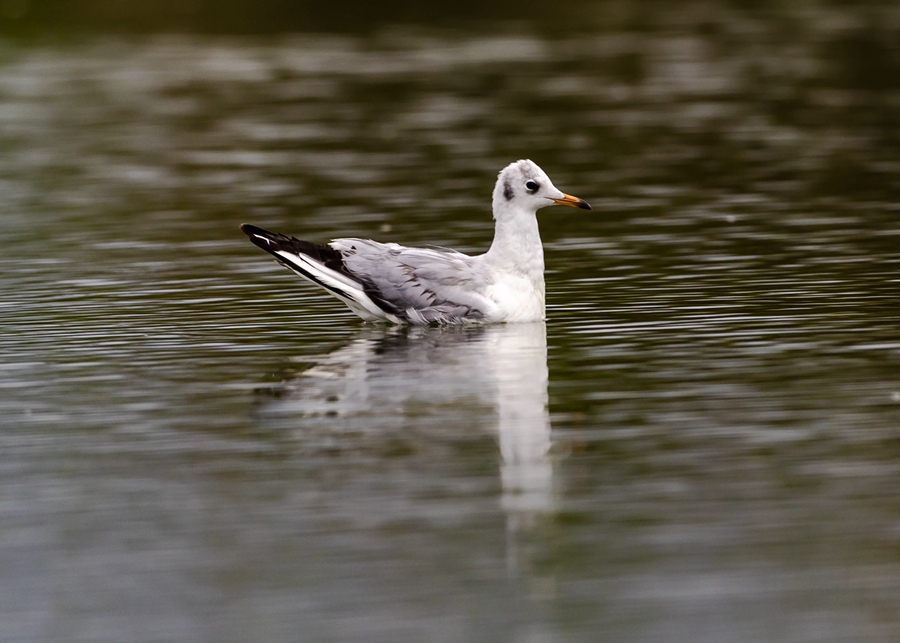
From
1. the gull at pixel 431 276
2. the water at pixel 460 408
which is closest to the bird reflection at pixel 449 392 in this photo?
the water at pixel 460 408

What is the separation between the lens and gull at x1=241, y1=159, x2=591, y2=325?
13.5 meters

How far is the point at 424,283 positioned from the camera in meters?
13.5

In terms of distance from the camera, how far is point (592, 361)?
39.9ft

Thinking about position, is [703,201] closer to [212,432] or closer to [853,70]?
[212,432]

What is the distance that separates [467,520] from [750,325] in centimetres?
542

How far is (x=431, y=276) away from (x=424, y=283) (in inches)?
3.2

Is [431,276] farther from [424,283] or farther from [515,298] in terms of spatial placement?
[515,298]

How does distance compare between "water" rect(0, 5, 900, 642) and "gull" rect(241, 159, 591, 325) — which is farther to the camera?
"gull" rect(241, 159, 591, 325)

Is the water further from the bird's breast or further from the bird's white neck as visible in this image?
the bird's white neck

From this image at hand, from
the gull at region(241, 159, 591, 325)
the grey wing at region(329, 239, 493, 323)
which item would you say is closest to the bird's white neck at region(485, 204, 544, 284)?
the gull at region(241, 159, 591, 325)

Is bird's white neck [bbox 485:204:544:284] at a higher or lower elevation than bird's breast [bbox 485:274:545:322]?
higher

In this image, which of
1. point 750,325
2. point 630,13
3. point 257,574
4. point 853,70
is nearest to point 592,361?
point 750,325

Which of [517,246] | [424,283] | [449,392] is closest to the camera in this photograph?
[449,392]

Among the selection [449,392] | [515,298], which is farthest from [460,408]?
[515,298]
